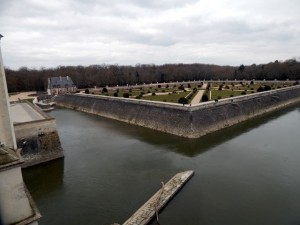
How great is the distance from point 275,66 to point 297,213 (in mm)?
60483

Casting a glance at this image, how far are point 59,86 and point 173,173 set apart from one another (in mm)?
44389

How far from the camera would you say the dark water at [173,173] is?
10766mm

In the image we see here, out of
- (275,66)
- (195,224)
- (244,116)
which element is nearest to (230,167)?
(195,224)

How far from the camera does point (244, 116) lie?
28.2 metres

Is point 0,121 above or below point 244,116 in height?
above

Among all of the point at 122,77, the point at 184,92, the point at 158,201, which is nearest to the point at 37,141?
the point at 158,201

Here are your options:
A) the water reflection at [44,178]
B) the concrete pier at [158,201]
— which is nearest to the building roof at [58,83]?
the water reflection at [44,178]

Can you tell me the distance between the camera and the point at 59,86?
53844 millimetres

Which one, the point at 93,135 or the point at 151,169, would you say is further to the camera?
the point at 93,135

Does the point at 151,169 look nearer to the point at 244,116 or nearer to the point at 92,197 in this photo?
the point at 92,197

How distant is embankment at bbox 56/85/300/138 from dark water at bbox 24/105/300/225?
1.16m

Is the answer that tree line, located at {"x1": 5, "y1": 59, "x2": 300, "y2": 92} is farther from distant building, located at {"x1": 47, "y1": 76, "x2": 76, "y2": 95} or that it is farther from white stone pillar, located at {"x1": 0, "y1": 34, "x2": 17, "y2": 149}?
white stone pillar, located at {"x1": 0, "y1": 34, "x2": 17, "y2": 149}

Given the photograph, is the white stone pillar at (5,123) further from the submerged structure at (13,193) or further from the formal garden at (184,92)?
the formal garden at (184,92)

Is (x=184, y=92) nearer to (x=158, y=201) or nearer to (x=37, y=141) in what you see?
(x=37, y=141)
